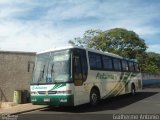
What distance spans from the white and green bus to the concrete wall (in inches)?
307

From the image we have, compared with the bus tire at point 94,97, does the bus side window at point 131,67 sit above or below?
above

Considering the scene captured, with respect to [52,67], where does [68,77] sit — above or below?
below

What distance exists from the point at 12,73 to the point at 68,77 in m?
10.4

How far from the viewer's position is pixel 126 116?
12.6 m

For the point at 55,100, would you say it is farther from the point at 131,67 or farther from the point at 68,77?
the point at 131,67

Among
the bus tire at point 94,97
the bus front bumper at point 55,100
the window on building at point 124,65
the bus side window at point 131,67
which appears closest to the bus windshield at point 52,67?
the bus front bumper at point 55,100

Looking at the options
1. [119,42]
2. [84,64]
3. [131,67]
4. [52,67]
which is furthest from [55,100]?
[119,42]

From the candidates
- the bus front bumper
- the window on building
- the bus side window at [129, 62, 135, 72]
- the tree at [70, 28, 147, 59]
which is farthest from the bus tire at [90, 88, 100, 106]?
the tree at [70, 28, 147, 59]

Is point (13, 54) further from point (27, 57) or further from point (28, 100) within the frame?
point (28, 100)

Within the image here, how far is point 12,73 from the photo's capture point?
23.5 metres

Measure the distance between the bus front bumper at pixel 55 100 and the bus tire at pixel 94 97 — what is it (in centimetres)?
233

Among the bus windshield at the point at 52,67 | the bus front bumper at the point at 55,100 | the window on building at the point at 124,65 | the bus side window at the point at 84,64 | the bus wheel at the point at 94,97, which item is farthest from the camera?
the window on building at the point at 124,65

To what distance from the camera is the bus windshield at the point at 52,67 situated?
47.2ft

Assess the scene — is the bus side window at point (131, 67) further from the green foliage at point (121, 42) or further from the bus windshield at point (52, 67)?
the green foliage at point (121, 42)
